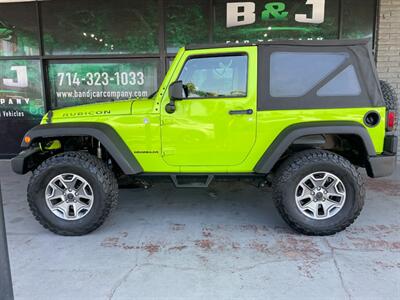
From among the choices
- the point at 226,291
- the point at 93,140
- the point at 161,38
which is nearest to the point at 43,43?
the point at 161,38

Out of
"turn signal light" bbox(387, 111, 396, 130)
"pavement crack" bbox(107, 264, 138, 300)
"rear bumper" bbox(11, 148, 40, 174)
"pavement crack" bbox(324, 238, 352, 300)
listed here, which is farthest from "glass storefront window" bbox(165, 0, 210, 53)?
"pavement crack" bbox(107, 264, 138, 300)

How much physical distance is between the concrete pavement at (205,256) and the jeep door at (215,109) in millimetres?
876

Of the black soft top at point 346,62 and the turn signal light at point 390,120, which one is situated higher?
the black soft top at point 346,62

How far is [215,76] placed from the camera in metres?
3.61

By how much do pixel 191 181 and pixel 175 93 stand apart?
3.26 feet

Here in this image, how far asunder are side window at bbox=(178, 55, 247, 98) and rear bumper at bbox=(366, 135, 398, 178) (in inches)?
58.0

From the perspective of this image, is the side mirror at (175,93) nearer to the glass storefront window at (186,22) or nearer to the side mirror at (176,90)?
the side mirror at (176,90)

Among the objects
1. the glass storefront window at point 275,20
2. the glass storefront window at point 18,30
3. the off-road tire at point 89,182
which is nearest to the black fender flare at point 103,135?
the off-road tire at point 89,182

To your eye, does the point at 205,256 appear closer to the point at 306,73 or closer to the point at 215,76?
the point at 215,76

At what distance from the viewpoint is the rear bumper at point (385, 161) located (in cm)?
349

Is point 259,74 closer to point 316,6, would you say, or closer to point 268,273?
point 268,273

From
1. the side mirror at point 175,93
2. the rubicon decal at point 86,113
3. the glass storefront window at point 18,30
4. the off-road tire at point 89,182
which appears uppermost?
the glass storefront window at point 18,30

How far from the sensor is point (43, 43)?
23.4 ft

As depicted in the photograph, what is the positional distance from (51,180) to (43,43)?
4.61 meters
